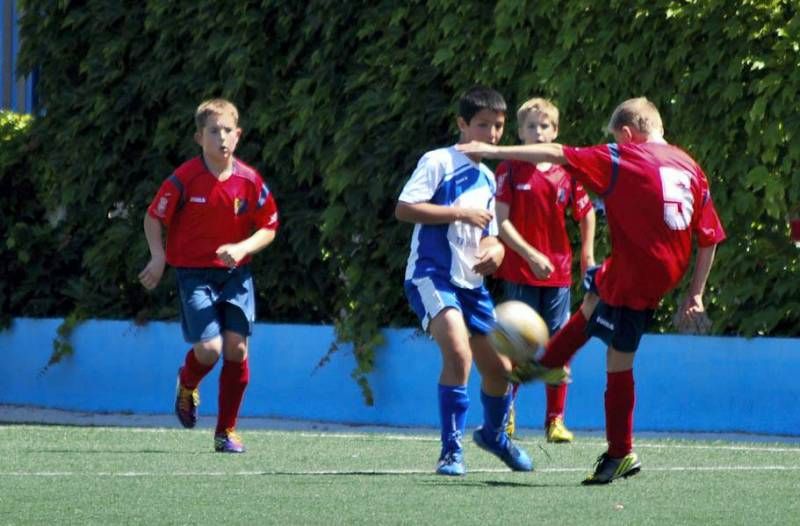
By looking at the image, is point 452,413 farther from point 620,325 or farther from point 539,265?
point 539,265

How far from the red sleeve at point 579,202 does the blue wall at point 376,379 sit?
4.39ft

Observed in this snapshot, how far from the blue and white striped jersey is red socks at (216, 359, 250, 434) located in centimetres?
165

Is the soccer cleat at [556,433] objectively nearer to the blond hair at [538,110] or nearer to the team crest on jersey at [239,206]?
the blond hair at [538,110]

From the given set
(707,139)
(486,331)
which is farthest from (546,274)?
(707,139)

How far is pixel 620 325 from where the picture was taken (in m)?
7.58

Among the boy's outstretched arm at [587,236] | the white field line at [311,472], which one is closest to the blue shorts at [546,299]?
the boy's outstretched arm at [587,236]

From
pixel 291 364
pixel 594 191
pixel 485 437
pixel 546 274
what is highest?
pixel 594 191

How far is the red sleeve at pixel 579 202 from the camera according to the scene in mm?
10141

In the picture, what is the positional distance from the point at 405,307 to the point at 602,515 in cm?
605

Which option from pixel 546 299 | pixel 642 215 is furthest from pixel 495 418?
pixel 546 299

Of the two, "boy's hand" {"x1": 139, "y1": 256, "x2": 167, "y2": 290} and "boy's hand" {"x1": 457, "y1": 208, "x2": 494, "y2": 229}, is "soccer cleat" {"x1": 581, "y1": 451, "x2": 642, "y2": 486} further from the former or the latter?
"boy's hand" {"x1": 139, "y1": 256, "x2": 167, "y2": 290}

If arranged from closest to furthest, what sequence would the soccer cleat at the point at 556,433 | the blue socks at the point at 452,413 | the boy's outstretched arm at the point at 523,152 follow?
1. the boy's outstretched arm at the point at 523,152
2. the blue socks at the point at 452,413
3. the soccer cleat at the point at 556,433

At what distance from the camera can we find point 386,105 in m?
12.2

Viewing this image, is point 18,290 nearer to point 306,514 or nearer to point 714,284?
point 714,284
